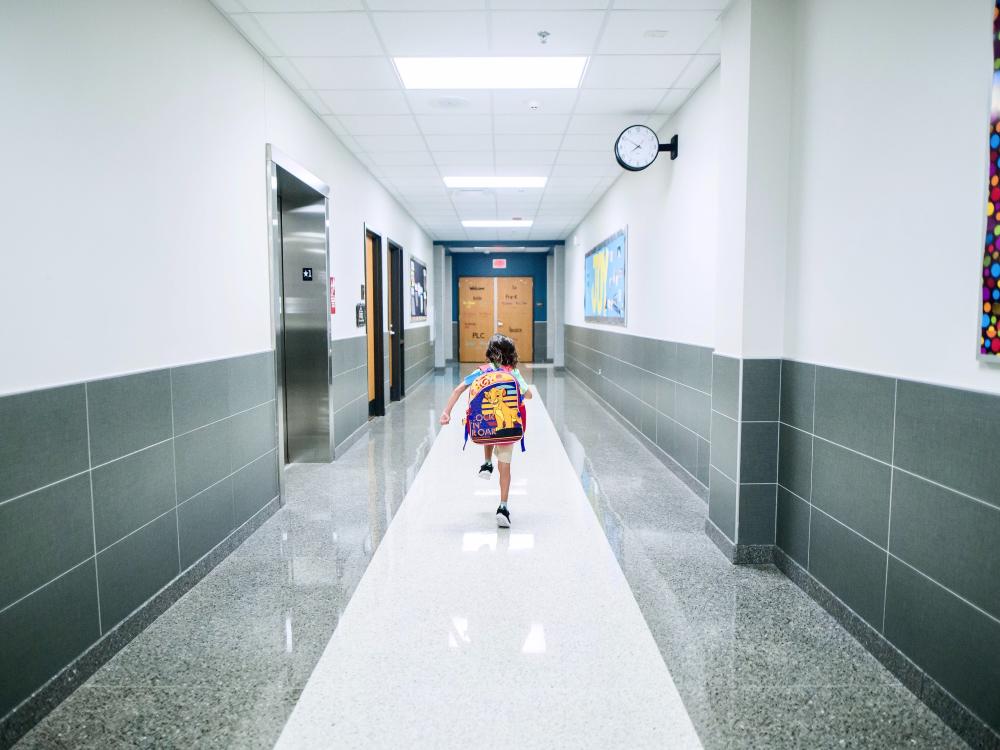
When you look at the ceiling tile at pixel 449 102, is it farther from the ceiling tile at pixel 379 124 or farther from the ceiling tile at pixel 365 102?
the ceiling tile at pixel 379 124

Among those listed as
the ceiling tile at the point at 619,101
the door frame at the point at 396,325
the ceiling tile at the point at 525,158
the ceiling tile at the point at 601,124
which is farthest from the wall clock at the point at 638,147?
the door frame at the point at 396,325

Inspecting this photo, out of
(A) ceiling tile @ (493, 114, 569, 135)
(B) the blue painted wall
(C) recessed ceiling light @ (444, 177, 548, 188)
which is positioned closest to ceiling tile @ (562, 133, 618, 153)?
(A) ceiling tile @ (493, 114, 569, 135)

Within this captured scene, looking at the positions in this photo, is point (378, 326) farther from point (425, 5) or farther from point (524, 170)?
point (425, 5)

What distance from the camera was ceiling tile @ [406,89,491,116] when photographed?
4926 mm

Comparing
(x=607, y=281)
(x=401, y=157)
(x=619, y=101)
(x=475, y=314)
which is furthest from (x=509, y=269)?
(x=619, y=101)

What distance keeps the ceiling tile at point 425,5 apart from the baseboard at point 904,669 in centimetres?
338

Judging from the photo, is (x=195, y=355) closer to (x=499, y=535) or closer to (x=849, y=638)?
(x=499, y=535)

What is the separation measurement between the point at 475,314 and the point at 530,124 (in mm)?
11338

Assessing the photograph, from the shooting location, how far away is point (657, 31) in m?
3.87

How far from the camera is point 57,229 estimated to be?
7.66 feet

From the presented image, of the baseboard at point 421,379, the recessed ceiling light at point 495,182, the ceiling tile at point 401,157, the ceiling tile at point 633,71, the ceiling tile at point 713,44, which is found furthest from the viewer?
the baseboard at point 421,379

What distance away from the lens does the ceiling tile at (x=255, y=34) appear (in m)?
3.73

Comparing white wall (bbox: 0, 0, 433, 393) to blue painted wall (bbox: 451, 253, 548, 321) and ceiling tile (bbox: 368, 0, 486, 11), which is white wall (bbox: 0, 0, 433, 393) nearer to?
ceiling tile (bbox: 368, 0, 486, 11)

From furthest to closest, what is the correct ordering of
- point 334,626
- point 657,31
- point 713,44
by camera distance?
point 713,44
point 657,31
point 334,626
